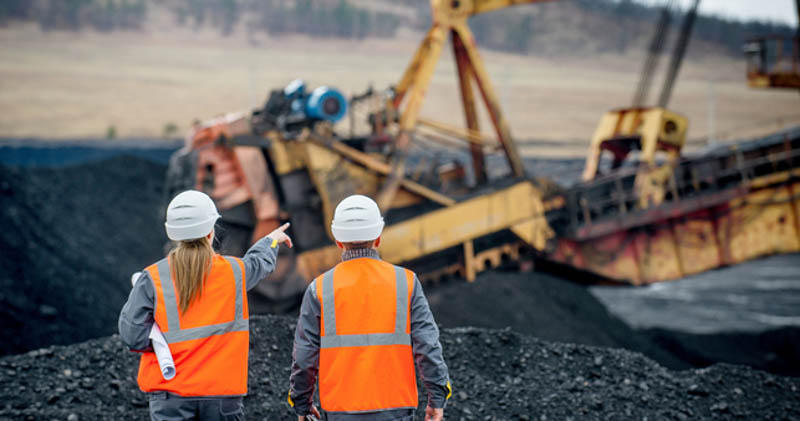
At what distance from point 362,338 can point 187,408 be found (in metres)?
0.72

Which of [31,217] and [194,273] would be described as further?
[31,217]

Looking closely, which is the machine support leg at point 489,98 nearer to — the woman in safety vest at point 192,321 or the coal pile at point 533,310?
the coal pile at point 533,310

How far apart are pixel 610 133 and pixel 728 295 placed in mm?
7918

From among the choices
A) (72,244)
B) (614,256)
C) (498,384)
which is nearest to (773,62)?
(614,256)

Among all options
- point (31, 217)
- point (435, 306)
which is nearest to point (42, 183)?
point (31, 217)

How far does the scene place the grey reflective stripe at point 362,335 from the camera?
7.99ft

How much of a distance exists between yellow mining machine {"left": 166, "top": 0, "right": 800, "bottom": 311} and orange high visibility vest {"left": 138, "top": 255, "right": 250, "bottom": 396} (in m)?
4.64

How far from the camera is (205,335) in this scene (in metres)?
2.51

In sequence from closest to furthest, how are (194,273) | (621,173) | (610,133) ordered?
(194,273)
(621,173)
(610,133)

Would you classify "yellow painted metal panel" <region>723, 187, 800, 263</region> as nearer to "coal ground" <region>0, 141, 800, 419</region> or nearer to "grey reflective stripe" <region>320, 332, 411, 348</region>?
"coal ground" <region>0, 141, 800, 419</region>

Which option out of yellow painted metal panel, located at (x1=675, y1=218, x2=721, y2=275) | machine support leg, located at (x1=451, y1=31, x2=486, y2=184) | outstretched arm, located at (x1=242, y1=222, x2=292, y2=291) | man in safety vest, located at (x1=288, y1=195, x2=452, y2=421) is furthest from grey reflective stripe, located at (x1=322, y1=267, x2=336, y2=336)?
yellow painted metal panel, located at (x1=675, y1=218, x2=721, y2=275)

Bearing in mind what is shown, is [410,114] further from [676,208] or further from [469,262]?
[676,208]

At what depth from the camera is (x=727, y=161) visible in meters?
8.11

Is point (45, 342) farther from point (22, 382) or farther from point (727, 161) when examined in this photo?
point (727, 161)
